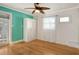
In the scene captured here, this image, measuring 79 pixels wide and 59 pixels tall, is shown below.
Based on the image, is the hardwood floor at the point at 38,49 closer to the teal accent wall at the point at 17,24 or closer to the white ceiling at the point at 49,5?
the teal accent wall at the point at 17,24

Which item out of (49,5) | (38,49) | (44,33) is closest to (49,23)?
(44,33)

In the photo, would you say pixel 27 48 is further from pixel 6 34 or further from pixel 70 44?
pixel 70 44

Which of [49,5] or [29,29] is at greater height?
[49,5]

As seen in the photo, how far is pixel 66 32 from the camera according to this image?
1.36m

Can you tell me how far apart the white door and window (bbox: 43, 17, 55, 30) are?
0.18m

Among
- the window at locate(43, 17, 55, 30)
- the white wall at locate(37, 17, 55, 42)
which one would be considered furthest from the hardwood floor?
the window at locate(43, 17, 55, 30)

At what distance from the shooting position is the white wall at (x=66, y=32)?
4.29 feet

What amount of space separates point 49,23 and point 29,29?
1.10ft

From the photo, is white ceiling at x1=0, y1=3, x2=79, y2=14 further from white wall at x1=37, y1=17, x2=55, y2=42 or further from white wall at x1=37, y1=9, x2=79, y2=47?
white wall at x1=37, y1=17, x2=55, y2=42

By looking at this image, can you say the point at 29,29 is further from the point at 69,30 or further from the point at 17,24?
the point at 69,30

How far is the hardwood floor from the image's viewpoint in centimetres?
128

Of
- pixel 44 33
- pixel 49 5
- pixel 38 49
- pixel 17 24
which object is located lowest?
pixel 38 49

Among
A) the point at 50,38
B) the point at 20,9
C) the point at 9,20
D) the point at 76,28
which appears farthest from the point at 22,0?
the point at 76,28

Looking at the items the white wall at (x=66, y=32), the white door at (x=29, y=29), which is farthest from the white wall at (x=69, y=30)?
the white door at (x=29, y=29)
